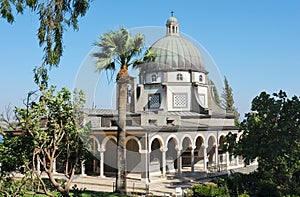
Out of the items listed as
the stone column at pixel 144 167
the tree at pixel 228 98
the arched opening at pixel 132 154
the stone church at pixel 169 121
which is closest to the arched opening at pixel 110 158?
the stone church at pixel 169 121

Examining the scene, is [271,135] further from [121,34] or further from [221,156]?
[221,156]

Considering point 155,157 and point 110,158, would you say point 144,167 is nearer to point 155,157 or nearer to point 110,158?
point 155,157

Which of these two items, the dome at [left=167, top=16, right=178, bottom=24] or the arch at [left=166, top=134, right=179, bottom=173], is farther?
the dome at [left=167, top=16, right=178, bottom=24]

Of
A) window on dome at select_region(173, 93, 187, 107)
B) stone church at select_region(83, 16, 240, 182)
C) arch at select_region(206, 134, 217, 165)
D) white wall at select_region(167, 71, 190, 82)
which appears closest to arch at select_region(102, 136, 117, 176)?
stone church at select_region(83, 16, 240, 182)

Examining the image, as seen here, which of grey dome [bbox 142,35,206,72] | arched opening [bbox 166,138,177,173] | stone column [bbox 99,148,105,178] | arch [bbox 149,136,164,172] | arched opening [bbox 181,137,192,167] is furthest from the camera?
grey dome [bbox 142,35,206,72]

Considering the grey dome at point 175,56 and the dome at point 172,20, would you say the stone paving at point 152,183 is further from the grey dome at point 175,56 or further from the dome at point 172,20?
the dome at point 172,20

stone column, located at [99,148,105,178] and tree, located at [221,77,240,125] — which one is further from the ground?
tree, located at [221,77,240,125]

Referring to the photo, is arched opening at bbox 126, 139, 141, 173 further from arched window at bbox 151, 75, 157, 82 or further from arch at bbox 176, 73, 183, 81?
arch at bbox 176, 73, 183, 81

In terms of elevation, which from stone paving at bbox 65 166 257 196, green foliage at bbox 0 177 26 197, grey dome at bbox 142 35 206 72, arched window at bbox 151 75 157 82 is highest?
grey dome at bbox 142 35 206 72

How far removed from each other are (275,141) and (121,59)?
10009mm

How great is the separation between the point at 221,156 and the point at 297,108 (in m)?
18.6

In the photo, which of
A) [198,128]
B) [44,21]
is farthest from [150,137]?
[44,21]

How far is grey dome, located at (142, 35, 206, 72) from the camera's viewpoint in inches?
1432

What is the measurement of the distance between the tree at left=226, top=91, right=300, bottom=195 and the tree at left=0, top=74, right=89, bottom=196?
36.0 ft
